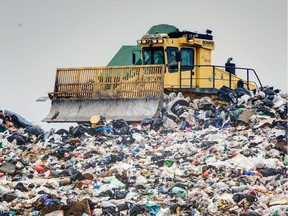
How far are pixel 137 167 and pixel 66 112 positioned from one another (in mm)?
5426

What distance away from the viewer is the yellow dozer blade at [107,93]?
18531mm

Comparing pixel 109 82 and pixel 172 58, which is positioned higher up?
pixel 172 58

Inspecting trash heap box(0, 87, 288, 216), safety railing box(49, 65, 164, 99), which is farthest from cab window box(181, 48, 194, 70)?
safety railing box(49, 65, 164, 99)

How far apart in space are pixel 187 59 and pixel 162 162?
22.5 ft

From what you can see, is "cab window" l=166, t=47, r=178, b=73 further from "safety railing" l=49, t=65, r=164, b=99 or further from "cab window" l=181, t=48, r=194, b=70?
"safety railing" l=49, t=65, r=164, b=99

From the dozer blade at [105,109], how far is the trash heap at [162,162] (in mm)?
295

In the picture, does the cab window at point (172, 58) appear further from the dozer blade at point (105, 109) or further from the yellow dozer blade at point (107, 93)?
the dozer blade at point (105, 109)

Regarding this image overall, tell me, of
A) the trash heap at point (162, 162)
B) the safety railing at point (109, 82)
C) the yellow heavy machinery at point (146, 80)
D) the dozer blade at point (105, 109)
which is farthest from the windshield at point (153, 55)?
the dozer blade at point (105, 109)

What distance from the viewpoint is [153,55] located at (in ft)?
67.2

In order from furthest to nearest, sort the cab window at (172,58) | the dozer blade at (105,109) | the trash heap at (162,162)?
the cab window at (172,58) < the dozer blade at (105,109) < the trash heap at (162,162)

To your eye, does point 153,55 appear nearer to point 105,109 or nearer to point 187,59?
point 187,59

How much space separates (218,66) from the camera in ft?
68.9

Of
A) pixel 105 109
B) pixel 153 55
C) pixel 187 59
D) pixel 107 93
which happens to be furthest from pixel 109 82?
pixel 187 59

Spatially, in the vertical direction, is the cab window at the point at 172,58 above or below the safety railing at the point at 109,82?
above
